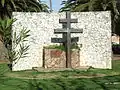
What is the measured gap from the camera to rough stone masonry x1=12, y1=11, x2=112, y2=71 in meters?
16.3

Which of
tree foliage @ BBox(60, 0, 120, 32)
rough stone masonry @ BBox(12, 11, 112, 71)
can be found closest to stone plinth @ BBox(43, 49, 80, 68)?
rough stone masonry @ BBox(12, 11, 112, 71)

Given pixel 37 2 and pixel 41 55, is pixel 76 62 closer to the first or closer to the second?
pixel 41 55

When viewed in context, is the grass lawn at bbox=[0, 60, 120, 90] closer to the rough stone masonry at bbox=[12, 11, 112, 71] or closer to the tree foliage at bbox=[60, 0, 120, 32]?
the rough stone masonry at bbox=[12, 11, 112, 71]

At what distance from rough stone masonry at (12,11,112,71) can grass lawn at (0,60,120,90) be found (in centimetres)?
153

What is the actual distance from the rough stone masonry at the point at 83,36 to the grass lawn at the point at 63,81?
153cm

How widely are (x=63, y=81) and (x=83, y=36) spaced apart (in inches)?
190

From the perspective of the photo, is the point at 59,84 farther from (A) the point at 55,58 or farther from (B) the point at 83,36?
(B) the point at 83,36

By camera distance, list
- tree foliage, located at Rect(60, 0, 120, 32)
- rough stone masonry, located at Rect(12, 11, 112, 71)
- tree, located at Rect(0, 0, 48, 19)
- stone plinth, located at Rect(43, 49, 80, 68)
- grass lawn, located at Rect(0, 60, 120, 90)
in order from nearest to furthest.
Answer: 1. grass lawn, located at Rect(0, 60, 120, 90)
2. stone plinth, located at Rect(43, 49, 80, 68)
3. rough stone masonry, located at Rect(12, 11, 112, 71)
4. tree, located at Rect(0, 0, 48, 19)
5. tree foliage, located at Rect(60, 0, 120, 32)

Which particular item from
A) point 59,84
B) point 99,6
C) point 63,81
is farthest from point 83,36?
point 99,6

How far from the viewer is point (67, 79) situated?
1268cm

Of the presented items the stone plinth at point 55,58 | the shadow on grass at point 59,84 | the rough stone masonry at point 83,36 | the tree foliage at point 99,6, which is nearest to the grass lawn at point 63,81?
the shadow on grass at point 59,84

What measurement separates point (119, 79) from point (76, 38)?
4.61m

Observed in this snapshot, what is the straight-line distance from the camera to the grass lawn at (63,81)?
35.0 feet

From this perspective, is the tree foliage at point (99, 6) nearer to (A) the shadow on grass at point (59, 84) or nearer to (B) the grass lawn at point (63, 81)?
(B) the grass lawn at point (63, 81)
